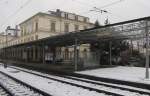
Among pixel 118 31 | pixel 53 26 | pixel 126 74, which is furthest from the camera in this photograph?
pixel 53 26

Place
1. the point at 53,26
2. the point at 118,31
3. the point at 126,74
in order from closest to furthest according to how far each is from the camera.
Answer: the point at 126,74, the point at 118,31, the point at 53,26

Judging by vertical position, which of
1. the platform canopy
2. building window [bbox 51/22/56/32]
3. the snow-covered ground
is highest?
building window [bbox 51/22/56/32]

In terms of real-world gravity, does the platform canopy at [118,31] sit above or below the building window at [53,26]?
below

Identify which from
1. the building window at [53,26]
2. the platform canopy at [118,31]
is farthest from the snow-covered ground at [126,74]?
the building window at [53,26]

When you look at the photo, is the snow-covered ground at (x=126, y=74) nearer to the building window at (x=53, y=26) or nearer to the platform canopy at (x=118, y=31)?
the platform canopy at (x=118, y=31)

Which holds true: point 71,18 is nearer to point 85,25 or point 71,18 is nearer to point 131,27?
point 85,25

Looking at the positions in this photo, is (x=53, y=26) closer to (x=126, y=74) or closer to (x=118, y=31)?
(x=118, y=31)

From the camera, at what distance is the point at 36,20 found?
60.9 m

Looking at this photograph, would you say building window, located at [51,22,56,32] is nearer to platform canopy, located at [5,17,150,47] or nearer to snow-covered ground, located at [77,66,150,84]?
platform canopy, located at [5,17,150,47]

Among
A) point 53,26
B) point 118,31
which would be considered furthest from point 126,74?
point 53,26

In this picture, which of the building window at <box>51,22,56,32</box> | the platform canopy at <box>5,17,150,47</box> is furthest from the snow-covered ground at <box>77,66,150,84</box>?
the building window at <box>51,22,56,32</box>

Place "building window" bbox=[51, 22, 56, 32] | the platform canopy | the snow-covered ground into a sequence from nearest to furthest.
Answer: the snow-covered ground, the platform canopy, "building window" bbox=[51, 22, 56, 32]

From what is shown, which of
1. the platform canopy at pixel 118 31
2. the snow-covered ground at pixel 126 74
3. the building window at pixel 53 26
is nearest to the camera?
the snow-covered ground at pixel 126 74

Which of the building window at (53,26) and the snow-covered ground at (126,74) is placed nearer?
the snow-covered ground at (126,74)
